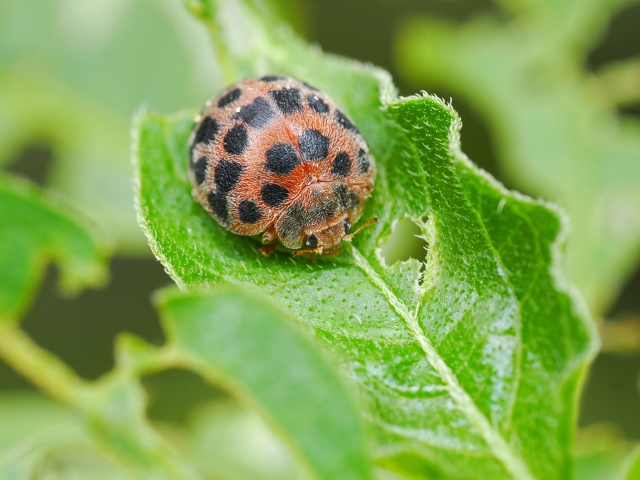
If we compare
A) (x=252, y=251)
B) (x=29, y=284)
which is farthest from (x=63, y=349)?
(x=252, y=251)

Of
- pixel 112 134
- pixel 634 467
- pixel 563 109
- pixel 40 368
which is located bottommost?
pixel 634 467

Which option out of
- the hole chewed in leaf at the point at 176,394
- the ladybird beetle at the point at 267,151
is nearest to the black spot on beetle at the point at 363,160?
the ladybird beetle at the point at 267,151

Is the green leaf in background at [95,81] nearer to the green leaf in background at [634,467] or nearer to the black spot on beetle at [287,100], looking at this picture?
the black spot on beetle at [287,100]

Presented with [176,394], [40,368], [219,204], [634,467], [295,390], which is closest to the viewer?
[295,390]

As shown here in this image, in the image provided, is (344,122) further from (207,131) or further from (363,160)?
(207,131)

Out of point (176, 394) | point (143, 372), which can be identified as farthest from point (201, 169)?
point (176, 394)

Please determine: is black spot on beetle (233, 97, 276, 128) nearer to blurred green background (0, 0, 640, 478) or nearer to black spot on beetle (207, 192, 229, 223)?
black spot on beetle (207, 192, 229, 223)

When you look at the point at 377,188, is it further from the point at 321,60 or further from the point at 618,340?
the point at 618,340
